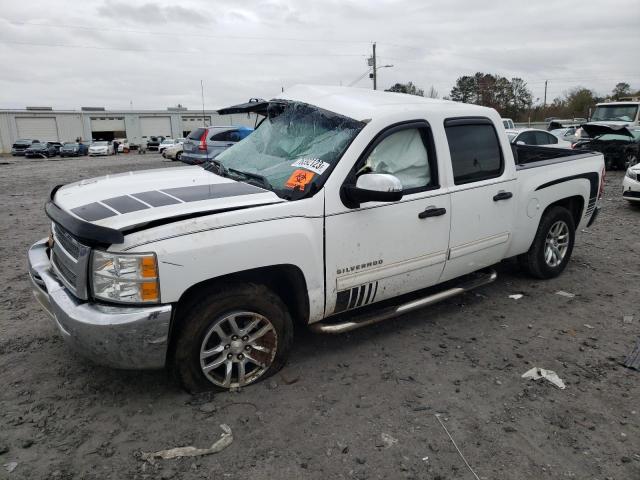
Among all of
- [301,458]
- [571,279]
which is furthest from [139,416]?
[571,279]

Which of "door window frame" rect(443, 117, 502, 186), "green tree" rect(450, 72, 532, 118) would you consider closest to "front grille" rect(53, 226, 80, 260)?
"door window frame" rect(443, 117, 502, 186)

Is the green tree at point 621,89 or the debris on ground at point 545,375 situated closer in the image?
the debris on ground at point 545,375

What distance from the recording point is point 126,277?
265cm

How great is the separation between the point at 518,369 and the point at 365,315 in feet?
3.87

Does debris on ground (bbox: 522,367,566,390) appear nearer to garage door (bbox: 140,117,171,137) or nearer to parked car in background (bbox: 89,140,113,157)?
parked car in background (bbox: 89,140,113,157)

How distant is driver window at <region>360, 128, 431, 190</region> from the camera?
11.8 feet

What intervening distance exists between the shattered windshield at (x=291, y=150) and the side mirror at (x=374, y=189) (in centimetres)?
22

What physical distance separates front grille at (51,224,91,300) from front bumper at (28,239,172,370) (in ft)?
0.37

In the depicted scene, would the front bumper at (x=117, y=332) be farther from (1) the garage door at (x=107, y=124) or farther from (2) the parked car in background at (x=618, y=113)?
(1) the garage door at (x=107, y=124)

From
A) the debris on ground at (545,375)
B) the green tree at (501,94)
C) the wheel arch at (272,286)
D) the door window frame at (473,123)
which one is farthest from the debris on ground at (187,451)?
the green tree at (501,94)

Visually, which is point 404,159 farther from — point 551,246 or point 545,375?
point 551,246

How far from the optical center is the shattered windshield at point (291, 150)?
332cm

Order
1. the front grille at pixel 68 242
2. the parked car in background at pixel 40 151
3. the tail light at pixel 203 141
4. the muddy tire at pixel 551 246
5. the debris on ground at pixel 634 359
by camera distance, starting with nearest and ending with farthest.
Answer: the front grille at pixel 68 242, the debris on ground at pixel 634 359, the muddy tire at pixel 551 246, the tail light at pixel 203 141, the parked car in background at pixel 40 151

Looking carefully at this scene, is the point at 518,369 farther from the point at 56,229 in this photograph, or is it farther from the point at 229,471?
the point at 56,229
